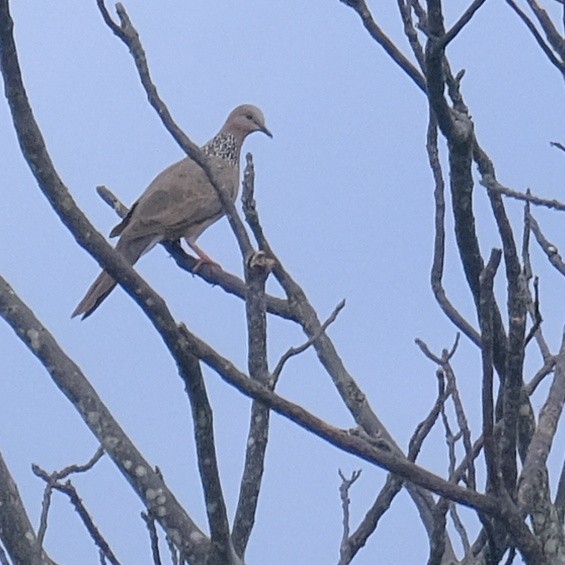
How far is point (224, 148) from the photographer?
794cm

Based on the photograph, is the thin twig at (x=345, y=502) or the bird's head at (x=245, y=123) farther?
the bird's head at (x=245, y=123)

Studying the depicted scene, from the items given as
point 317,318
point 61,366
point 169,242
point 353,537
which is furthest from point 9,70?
point 169,242

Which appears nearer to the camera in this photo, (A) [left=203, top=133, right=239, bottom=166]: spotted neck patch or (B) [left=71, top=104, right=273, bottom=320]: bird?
(B) [left=71, top=104, right=273, bottom=320]: bird

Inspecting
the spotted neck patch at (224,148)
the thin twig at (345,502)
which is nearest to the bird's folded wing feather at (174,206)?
the spotted neck patch at (224,148)

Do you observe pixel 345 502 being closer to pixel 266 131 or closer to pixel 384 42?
pixel 384 42

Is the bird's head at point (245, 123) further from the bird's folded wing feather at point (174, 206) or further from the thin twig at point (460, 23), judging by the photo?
the thin twig at point (460, 23)

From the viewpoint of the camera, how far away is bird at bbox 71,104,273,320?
673cm

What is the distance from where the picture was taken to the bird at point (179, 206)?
6734mm

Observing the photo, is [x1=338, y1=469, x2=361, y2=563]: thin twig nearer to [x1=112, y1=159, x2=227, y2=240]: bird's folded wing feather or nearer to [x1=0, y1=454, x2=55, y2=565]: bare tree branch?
[x1=0, y1=454, x2=55, y2=565]: bare tree branch

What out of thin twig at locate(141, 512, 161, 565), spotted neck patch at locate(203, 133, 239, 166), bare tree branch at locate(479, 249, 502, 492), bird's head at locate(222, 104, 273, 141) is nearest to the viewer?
bare tree branch at locate(479, 249, 502, 492)

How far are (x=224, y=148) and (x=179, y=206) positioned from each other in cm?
99

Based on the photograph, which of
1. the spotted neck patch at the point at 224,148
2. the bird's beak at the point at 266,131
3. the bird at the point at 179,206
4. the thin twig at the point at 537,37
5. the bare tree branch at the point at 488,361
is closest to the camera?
the bare tree branch at the point at 488,361

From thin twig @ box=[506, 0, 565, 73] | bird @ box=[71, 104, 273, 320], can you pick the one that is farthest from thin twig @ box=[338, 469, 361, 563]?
bird @ box=[71, 104, 273, 320]

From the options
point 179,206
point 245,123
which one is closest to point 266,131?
point 245,123
